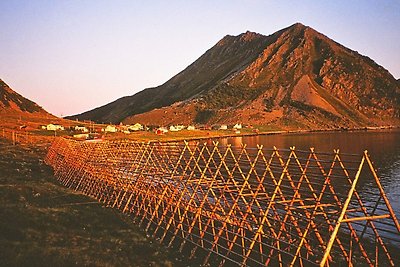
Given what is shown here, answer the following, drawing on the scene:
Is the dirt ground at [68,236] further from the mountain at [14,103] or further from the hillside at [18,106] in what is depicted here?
the mountain at [14,103]

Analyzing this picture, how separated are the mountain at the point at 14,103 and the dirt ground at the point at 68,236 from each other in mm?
147767

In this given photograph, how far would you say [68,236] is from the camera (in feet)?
52.4

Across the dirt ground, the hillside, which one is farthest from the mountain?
the dirt ground

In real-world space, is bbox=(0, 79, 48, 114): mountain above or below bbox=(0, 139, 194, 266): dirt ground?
above

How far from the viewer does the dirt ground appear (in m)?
13.6

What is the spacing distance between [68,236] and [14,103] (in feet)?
573

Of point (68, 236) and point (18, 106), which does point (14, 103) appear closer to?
point (18, 106)

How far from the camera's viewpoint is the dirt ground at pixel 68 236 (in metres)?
13.6

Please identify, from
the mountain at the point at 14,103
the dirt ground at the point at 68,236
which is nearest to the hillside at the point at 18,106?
the mountain at the point at 14,103

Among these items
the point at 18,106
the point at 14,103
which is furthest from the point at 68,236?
the point at 14,103

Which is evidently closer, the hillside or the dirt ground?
the dirt ground

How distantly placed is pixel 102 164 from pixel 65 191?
315cm

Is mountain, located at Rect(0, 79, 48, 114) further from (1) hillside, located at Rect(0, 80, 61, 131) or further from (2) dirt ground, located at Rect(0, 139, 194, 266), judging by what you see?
(2) dirt ground, located at Rect(0, 139, 194, 266)

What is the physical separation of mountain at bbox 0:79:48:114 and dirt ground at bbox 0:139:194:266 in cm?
14777
